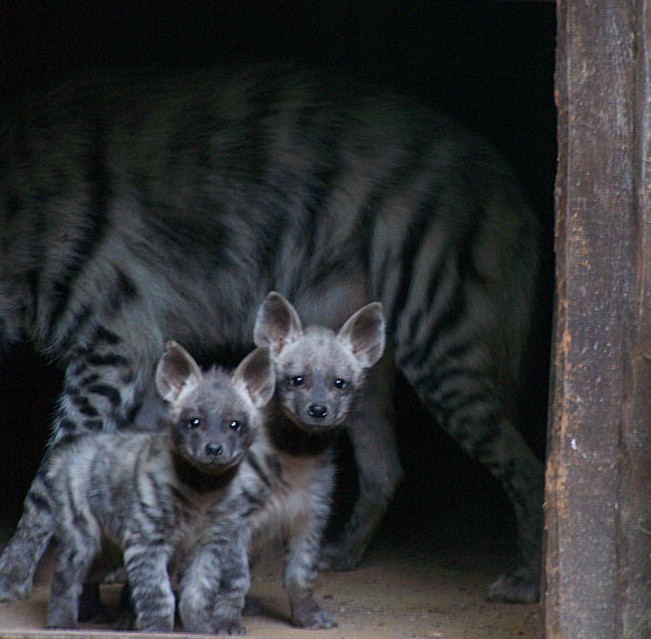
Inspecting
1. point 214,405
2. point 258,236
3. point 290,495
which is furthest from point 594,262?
point 258,236

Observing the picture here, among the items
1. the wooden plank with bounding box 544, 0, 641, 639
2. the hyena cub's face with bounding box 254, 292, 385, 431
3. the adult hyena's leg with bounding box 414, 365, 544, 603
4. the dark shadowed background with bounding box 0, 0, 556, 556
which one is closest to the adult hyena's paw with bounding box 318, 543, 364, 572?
the adult hyena's leg with bounding box 414, 365, 544, 603

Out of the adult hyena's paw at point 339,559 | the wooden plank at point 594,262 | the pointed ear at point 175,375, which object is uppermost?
the wooden plank at point 594,262

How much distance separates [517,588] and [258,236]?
4.25 feet

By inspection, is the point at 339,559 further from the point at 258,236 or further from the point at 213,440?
the point at 213,440

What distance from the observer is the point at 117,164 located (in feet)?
13.1

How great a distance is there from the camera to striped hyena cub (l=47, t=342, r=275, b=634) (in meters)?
3.03

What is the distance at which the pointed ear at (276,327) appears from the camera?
11.2 feet

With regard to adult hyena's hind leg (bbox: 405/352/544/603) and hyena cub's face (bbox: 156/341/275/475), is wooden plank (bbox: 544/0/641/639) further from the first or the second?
adult hyena's hind leg (bbox: 405/352/544/603)

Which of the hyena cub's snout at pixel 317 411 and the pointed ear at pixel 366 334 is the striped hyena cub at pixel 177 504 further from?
the pointed ear at pixel 366 334

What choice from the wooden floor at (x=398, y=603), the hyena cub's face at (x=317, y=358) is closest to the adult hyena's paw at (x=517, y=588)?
the wooden floor at (x=398, y=603)

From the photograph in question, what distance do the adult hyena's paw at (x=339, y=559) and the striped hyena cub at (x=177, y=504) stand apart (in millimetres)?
848

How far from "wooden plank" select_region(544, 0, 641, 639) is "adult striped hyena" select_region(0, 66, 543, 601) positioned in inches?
46.6

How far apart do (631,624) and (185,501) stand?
1.07 meters

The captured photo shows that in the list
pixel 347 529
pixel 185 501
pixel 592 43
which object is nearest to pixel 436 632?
pixel 185 501
